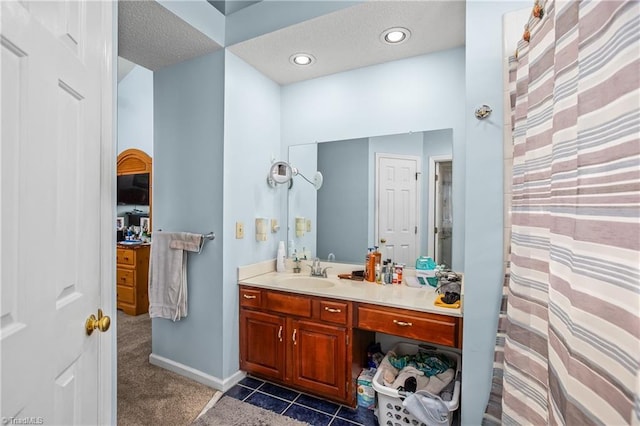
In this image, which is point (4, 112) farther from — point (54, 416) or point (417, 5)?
point (417, 5)

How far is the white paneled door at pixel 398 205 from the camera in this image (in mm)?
2252

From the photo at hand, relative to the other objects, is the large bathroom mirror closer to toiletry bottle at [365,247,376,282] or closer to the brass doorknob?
toiletry bottle at [365,247,376,282]

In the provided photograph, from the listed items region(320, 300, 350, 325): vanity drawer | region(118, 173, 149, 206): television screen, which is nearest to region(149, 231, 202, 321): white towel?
region(320, 300, 350, 325): vanity drawer

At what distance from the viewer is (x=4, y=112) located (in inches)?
24.8

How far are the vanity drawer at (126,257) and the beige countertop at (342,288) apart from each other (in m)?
2.15

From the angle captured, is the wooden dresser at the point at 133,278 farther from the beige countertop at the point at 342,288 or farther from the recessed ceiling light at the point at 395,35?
the recessed ceiling light at the point at 395,35

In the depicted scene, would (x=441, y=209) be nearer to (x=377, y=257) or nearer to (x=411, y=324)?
(x=377, y=257)

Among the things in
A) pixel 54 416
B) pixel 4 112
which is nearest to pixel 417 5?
pixel 4 112

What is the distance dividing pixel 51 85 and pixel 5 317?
57 cm

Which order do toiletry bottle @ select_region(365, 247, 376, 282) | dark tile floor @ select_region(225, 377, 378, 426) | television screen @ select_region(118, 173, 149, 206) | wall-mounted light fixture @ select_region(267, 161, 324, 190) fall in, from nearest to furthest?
dark tile floor @ select_region(225, 377, 378, 426) → toiletry bottle @ select_region(365, 247, 376, 282) → wall-mounted light fixture @ select_region(267, 161, 324, 190) → television screen @ select_region(118, 173, 149, 206)

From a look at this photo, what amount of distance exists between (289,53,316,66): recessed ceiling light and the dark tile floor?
243 cm

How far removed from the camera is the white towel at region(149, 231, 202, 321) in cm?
225

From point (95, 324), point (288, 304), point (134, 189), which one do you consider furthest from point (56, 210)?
point (134, 189)

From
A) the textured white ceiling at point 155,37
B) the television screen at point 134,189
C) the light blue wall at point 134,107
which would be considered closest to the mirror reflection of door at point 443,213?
the textured white ceiling at point 155,37
